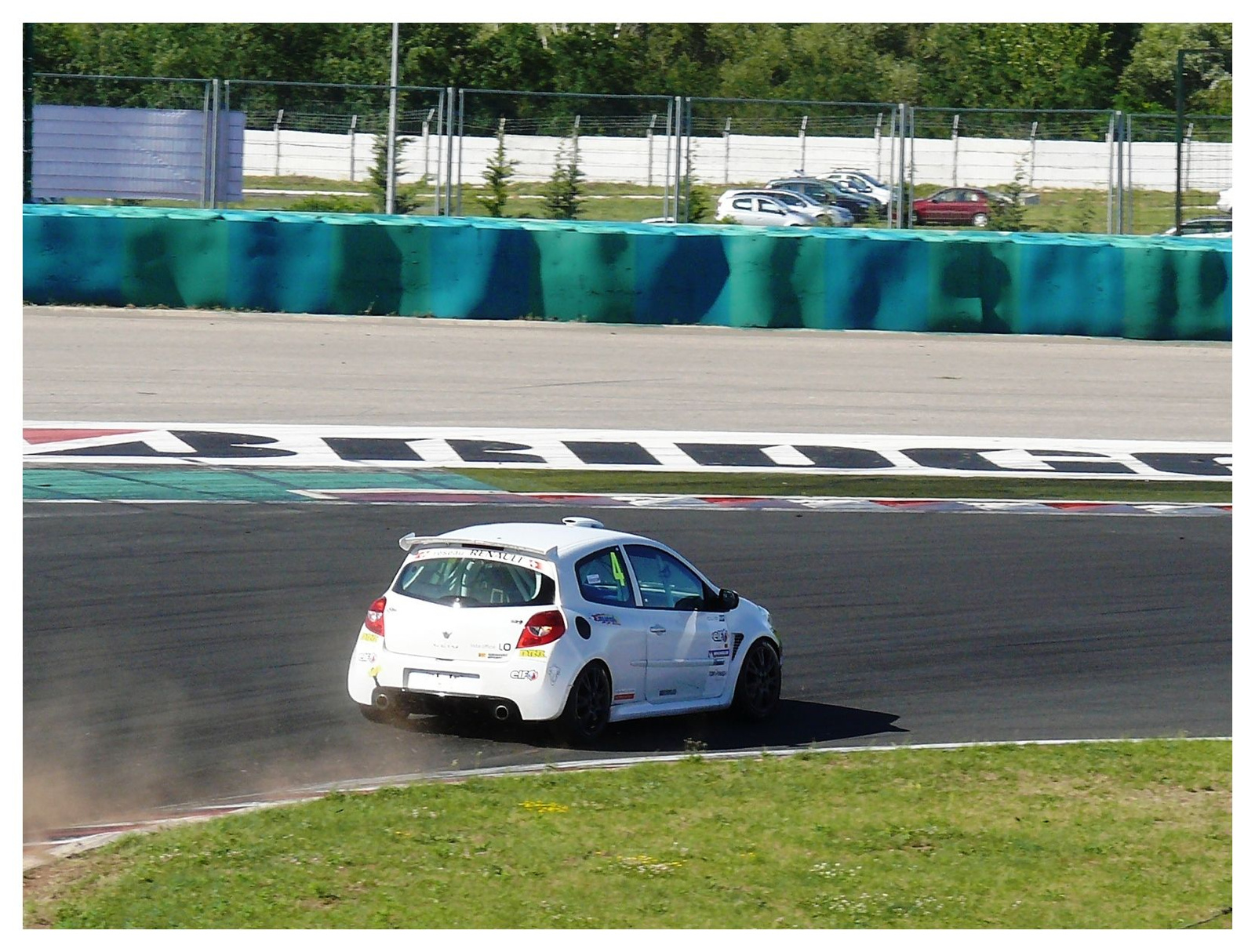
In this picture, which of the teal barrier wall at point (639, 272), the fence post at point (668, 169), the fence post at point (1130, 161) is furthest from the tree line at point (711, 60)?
the teal barrier wall at point (639, 272)

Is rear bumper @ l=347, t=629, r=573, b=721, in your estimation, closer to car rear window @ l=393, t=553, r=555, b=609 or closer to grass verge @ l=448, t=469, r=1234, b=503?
car rear window @ l=393, t=553, r=555, b=609

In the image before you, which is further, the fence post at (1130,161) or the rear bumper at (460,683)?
the fence post at (1130,161)

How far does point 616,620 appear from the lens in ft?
35.0

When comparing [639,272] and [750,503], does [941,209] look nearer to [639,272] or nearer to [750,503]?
[639,272]

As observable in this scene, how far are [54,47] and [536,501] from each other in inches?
1463

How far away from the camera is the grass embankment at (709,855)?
7137mm

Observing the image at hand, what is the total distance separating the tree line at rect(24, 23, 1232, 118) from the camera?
49.4m

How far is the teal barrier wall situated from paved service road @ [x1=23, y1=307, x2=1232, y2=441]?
→ 27cm

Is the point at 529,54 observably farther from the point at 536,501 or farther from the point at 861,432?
the point at 536,501

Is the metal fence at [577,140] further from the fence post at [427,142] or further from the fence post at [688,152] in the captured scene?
the fence post at [427,142]

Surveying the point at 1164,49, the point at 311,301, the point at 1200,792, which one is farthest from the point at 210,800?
the point at 1164,49

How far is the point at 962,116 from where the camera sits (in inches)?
1163

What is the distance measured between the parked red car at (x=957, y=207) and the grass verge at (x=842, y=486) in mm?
9269

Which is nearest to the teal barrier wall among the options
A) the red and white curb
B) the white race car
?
the red and white curb
